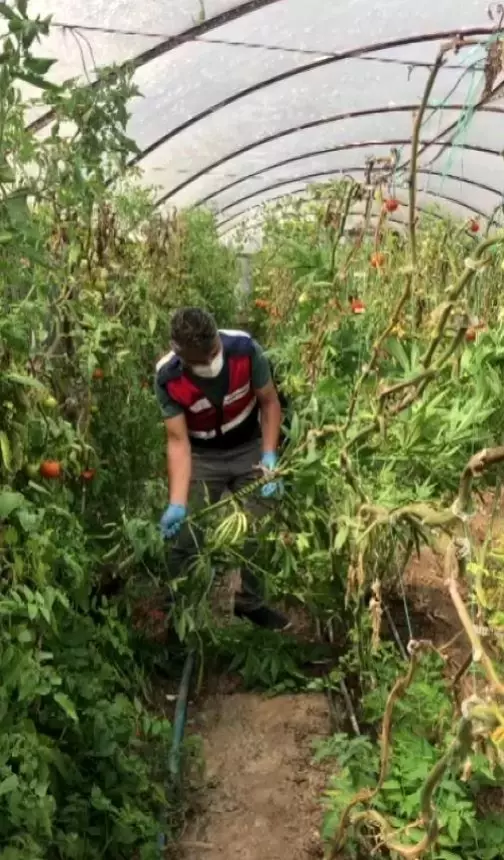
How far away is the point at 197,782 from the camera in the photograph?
7.89ft

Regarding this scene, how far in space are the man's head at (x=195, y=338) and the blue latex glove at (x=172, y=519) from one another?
472 millimetres

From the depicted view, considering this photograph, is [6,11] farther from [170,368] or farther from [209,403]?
[209,403]

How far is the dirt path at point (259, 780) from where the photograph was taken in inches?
86.4

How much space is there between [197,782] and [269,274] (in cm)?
557

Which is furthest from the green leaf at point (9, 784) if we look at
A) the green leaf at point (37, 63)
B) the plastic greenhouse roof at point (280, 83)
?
the plastic greenhouse roof at point (280, 83)

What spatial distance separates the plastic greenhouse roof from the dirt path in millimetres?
1877

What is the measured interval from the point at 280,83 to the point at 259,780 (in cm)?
414

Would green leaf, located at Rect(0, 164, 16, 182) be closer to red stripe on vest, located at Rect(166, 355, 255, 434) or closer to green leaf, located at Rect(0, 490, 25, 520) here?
green leaf, located at Rect(0, 490, 25, 520)

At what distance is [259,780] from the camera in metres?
2.45

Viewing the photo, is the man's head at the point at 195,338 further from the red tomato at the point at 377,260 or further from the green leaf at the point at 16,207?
the green leaf at the point at 16,207

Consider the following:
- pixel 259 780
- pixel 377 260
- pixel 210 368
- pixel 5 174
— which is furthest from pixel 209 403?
pixel 5 174

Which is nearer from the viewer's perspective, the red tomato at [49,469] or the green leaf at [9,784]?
the green leaf at [9,784]

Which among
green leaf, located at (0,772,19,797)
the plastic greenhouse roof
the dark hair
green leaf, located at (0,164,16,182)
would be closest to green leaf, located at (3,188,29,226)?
green leaf, located at (0,164,16,182)

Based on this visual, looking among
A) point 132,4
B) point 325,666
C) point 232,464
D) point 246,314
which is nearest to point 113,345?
point 232,464
